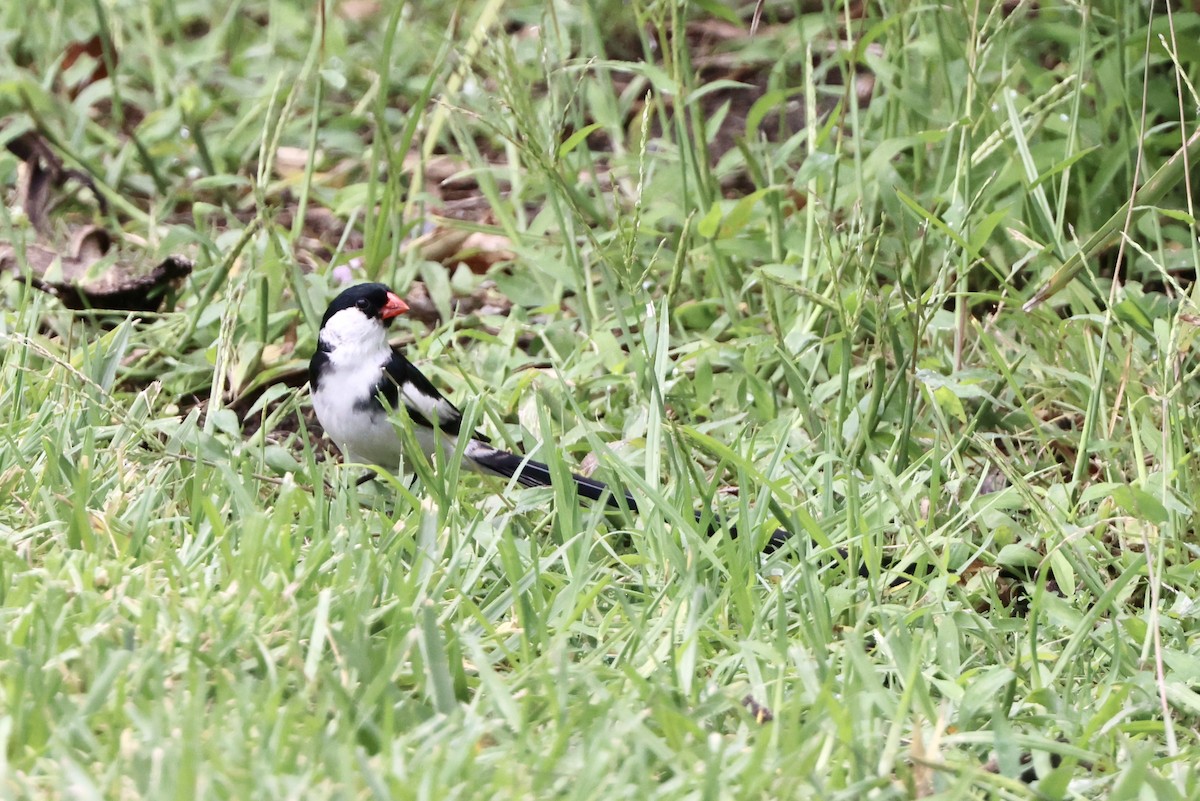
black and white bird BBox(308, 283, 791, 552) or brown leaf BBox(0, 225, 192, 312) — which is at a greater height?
brown leaf BBox(0, 225, 192, 312)

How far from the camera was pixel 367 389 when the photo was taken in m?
3.47

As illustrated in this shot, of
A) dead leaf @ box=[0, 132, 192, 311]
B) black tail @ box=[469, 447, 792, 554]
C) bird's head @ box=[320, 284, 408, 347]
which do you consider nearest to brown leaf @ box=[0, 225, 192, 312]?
dead leaf @ box=[0, 132, 192, 311]

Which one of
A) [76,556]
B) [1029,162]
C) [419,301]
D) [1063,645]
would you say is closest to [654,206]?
[419,301]

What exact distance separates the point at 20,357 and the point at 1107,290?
270 cm

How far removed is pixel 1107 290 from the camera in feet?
12.7

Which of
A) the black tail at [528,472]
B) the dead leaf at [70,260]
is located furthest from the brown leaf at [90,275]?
the black tail at [528,472]

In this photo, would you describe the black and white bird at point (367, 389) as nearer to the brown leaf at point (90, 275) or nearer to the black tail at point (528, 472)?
the black tail at point (528, 472)

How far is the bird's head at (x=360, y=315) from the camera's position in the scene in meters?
3.59

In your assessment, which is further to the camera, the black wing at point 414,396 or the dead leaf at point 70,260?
the dead leaf at point 70,260

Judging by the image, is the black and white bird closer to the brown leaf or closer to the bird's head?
the bird's head

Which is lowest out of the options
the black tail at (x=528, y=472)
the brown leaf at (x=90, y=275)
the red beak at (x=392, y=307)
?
the black tail at (x=528, y=472)

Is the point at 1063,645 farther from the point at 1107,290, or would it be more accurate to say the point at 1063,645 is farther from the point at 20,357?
the point at 20,357

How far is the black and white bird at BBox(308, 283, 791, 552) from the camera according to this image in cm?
348

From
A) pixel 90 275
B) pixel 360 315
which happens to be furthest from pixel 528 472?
pixel 90 275
